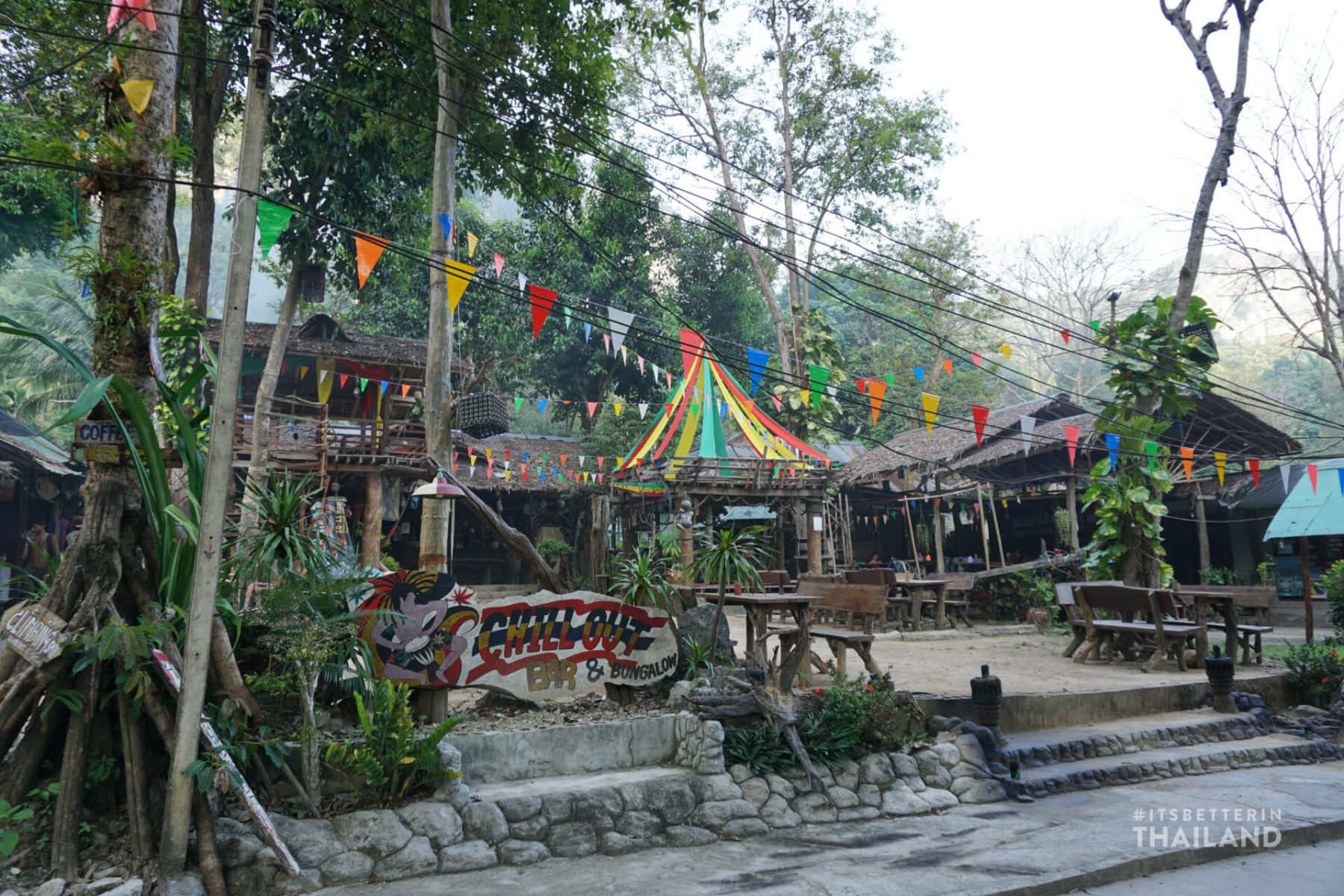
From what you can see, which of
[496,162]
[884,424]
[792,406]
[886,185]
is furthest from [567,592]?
[884,424]

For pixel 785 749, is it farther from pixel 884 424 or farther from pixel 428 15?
pixel 884 424

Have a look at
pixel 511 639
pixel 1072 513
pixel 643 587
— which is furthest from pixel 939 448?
pixel 511 639

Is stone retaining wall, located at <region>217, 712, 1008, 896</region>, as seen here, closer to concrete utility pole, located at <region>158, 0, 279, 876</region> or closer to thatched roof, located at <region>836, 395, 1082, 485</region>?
concrete utility pole, located at <region>158, 0, 279, 876</region>

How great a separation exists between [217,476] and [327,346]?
1416cm

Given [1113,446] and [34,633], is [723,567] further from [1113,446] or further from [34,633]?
[1113,446]

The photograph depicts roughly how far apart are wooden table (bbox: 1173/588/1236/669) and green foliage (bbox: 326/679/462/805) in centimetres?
1037

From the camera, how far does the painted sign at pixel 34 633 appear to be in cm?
489

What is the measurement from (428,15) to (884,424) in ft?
77.4

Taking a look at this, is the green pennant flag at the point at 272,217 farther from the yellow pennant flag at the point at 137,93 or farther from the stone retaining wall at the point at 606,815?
the stone retaining wall at the point at 606,815

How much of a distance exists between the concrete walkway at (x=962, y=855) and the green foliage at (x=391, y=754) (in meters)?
0.65

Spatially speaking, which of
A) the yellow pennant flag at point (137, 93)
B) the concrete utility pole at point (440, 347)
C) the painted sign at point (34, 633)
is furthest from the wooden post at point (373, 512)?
the yellow pennant flag at point (137, 93)

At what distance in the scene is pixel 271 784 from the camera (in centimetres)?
534

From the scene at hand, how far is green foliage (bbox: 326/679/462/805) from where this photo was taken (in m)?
5.55

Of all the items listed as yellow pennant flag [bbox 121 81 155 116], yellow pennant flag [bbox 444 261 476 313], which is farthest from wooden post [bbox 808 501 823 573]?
yellow pennant flag [bbox 121 81 155 116]
